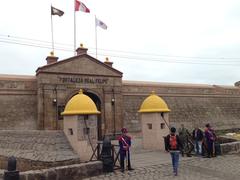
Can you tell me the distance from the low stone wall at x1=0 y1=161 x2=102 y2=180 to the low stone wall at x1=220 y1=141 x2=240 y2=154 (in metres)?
6.55

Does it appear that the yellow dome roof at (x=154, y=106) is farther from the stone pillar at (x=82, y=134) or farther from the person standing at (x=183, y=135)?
the stone pillar at (x=82, y=134)

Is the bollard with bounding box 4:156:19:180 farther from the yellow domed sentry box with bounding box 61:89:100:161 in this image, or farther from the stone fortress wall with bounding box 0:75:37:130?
the stone fortress wall with bounding box 0:75:37:130

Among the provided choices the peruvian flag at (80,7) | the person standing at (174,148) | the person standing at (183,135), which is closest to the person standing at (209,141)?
the person standing at (183,135)

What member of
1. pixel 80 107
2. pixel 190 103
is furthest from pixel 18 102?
pixel 190 103

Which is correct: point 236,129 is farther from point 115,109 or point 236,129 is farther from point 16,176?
point 16,176

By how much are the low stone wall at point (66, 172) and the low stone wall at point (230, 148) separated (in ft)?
21.5

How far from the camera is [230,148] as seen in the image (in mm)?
13758

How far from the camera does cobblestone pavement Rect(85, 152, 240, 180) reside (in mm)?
9164

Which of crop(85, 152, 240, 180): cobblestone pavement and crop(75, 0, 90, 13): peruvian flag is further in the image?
crop(75, 0, 90, 13): peruvian flag

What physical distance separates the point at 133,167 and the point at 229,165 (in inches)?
140

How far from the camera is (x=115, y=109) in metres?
21.4

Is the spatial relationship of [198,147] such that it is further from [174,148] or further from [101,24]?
[101,24]

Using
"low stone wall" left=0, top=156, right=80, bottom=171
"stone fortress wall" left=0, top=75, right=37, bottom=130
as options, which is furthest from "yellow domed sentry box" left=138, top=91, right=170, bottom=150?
"stone fortress wall" left=0, top=75, right=37, bottom=130

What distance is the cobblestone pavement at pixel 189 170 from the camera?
9.16m
